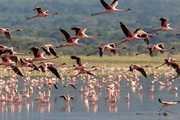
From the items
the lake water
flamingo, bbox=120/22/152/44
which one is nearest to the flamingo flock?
flamingo, bbox=120/22/152/44

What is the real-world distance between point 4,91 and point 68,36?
896 inches

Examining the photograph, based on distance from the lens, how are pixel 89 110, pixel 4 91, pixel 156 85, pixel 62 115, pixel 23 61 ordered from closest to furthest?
pixel 23 61 → pixel 62 115 → pixel 89 110 → pixel 4 91 → pixel 156 85

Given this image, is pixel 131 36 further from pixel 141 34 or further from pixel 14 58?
pixel 14 58

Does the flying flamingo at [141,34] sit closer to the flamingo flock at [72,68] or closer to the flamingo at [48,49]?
the flamingo flock at [72,68]

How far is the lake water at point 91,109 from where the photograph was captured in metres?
34.9

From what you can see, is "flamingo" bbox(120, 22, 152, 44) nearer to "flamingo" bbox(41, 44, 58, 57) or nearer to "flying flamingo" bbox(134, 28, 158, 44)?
"flying flamingo" bbox(134, 28, 158, 44)

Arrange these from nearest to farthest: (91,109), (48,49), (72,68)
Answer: (48,49)
(72,68)
(91,109)

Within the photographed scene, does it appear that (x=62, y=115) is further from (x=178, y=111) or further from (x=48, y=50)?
(x=48, y=50)

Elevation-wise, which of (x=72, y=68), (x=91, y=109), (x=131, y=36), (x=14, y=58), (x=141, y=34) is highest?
(x=141, y=34)

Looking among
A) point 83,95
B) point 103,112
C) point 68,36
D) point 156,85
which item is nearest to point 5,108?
point 103,112

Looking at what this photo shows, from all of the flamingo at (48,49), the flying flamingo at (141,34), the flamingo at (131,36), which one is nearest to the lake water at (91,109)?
the flying flamingo at (141,34)

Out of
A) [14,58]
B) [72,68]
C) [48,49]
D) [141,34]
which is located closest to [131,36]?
[141,34]

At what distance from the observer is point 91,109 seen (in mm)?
38625

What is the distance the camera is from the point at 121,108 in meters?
39.2
